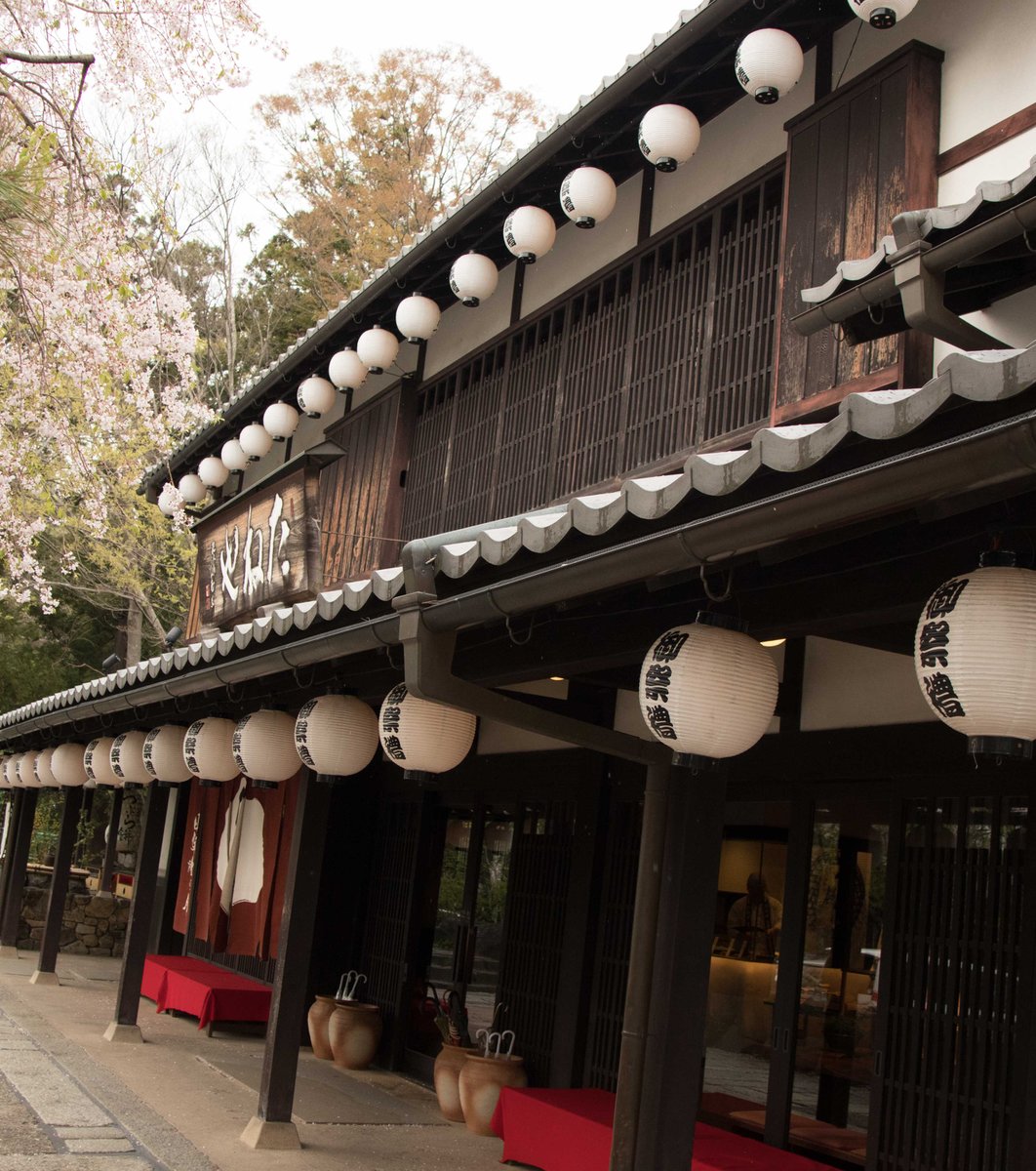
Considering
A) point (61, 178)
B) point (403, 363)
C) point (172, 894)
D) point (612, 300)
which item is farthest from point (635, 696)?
point (172, 894)

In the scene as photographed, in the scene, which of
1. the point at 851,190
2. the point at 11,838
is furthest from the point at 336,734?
the point at 11,838

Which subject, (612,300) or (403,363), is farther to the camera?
(403,363)

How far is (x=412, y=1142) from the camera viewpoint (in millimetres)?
9047

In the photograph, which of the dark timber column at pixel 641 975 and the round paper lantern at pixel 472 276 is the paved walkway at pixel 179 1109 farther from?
the round paper lantern at pixel 472 276

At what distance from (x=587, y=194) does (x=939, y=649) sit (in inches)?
225

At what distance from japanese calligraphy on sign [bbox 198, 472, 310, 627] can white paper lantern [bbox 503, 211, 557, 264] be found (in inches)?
143

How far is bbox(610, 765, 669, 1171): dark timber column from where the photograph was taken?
5312mm

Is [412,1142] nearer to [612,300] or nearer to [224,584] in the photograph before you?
[612,300]

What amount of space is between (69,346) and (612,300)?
6.62 m

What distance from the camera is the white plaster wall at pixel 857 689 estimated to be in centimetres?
667

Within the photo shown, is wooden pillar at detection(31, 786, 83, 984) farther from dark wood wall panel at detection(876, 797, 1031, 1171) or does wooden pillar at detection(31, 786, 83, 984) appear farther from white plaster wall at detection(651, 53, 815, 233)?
dark wood wall panel at detection(876, 797, 1031, 1171)

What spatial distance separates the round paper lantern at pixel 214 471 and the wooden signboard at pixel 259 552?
2.01 m

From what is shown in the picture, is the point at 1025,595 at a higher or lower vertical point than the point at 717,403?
lower

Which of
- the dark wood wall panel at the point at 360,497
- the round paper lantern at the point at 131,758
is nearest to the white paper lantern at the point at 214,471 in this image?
the dark wood wall panel at the point at 360,497
